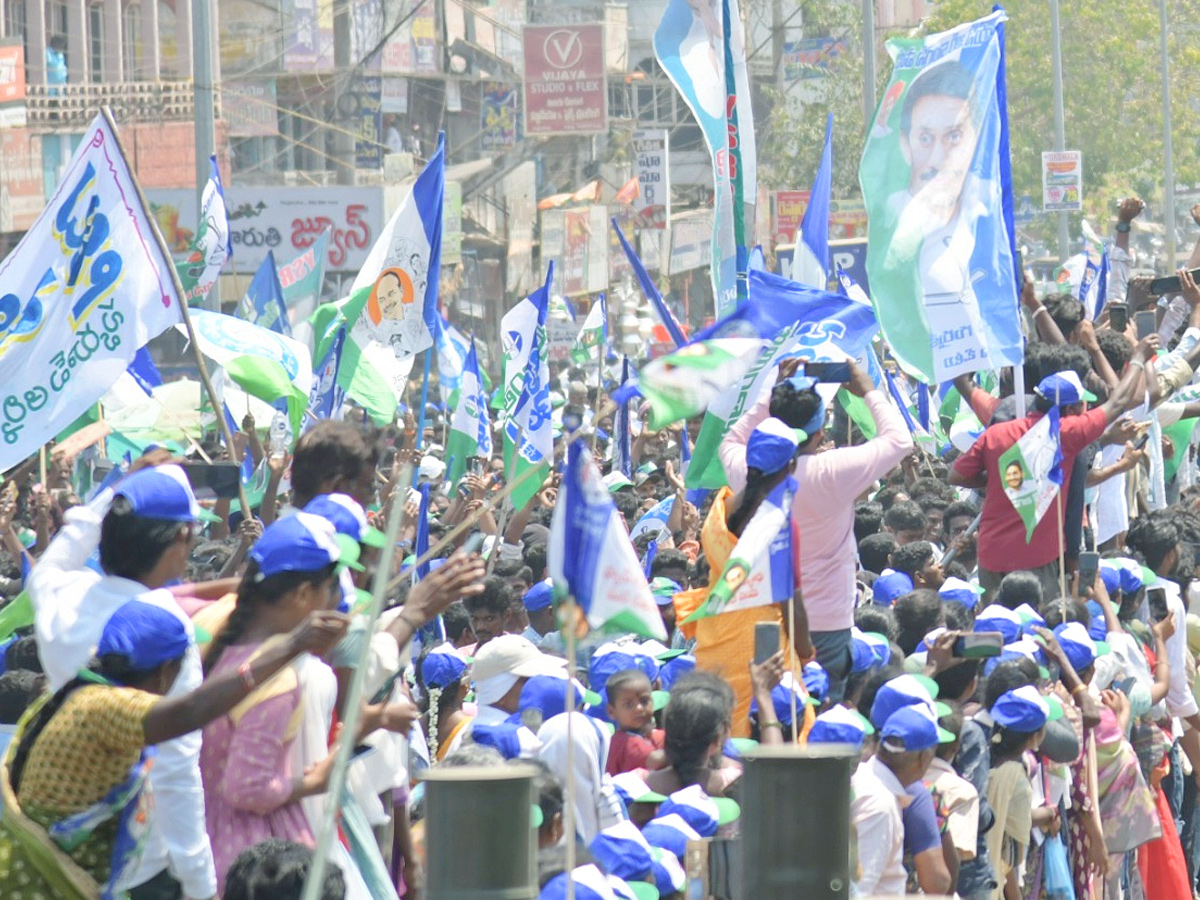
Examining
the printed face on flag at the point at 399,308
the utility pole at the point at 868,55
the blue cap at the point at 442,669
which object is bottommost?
the blue cap at the point at 442,669

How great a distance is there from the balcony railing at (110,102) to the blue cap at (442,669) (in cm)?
2602

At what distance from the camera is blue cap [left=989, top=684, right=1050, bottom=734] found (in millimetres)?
6348

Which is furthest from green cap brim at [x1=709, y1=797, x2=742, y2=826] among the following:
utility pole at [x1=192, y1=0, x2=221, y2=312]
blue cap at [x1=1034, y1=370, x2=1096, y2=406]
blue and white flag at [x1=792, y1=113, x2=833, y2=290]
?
utility pole at [x1=192, y1=0, x2=221, y2=312]

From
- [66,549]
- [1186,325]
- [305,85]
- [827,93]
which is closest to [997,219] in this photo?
[1186,325]

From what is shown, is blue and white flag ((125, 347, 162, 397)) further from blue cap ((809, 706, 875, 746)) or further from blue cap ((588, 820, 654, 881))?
blue cap ((588, 820, 654, 881))

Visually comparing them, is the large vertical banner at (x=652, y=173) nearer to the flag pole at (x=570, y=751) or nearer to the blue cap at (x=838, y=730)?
the blue cap at (x=838, y=730)

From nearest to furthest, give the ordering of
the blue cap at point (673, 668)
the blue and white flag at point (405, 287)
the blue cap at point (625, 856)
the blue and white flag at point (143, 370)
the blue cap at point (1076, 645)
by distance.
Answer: the blue cap at point (625, 856)
the blue cap at point (673, 668)
the blue cap at point (1076, 645)
the blue and white flag at point (405, 287)
the blue and white flag at point (143, 370)

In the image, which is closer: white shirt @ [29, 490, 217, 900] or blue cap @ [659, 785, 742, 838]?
white shirt @ [29, 490, 217, 900]

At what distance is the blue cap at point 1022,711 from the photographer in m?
6.35

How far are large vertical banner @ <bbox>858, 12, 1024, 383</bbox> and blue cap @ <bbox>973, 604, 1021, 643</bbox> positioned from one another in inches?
58.6

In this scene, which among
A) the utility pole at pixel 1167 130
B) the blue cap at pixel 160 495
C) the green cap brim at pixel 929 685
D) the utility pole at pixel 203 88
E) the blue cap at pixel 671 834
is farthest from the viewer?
the utility pole at pixel 1167 130

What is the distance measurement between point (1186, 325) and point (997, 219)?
8.40 ft

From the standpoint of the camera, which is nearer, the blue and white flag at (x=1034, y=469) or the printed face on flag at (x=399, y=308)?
the blue and white flag at (x=1034, y=469)

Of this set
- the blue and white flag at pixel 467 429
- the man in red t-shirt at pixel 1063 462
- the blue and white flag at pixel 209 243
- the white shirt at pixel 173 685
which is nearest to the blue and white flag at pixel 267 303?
the blue and white flag at pixel 209 243
